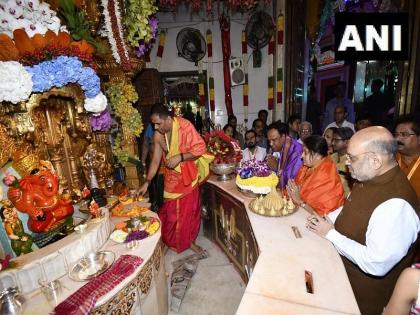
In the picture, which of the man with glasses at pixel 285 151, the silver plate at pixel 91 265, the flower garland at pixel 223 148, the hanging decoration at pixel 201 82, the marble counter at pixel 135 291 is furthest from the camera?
the hanging decoration at pixel 201 82

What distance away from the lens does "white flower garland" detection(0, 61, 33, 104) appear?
2449 mm

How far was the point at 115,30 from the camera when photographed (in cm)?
430

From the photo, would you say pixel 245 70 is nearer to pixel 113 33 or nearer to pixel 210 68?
pixel 210 68

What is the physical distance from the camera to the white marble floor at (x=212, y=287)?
9.96ft

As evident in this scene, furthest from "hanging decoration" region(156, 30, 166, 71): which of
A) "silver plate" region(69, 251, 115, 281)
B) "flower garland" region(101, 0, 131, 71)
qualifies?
"silver plate" region(69, 251, 115, 281)

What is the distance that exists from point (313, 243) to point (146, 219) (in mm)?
1765

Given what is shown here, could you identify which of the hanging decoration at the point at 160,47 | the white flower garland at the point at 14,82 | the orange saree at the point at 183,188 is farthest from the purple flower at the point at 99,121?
the hanging decoration at the point at 160,47

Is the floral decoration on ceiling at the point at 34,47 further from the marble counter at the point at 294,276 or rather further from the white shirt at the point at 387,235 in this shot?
the white shirt at the point at 387,235

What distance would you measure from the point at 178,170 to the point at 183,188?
0.29 metres

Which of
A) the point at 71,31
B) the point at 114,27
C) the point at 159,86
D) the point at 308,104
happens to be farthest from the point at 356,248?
the point at 308,104

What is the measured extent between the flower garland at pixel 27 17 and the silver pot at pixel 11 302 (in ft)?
8.36

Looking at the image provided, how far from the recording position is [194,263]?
3777 millimetres

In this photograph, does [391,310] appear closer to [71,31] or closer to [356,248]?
[356,248]

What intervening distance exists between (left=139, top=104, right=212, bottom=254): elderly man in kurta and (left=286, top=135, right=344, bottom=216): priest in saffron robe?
5.33 feet
